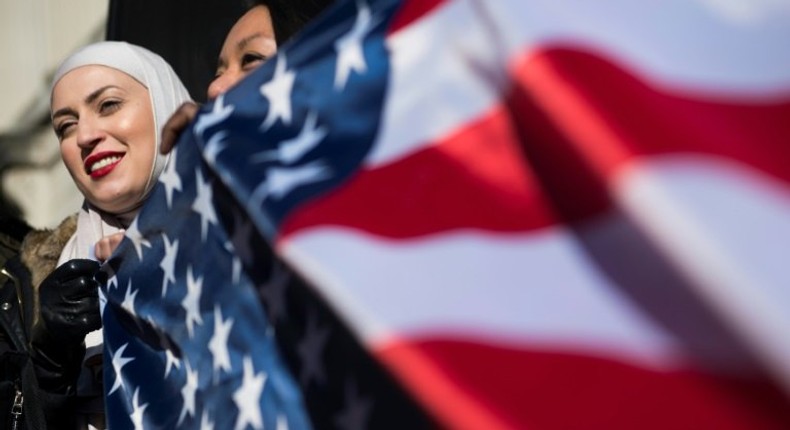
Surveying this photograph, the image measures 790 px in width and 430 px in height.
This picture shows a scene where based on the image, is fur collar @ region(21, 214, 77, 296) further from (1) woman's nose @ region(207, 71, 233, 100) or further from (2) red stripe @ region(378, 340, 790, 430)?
(2) red stripe @ region(378, 340, 790, 430)

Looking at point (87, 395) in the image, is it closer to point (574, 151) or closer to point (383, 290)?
point (383, 290)

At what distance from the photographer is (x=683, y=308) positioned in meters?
1.39

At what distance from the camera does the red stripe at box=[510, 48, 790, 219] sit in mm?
1428

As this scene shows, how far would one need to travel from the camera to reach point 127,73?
3.18 m

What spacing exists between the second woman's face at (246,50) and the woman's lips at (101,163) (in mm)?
287

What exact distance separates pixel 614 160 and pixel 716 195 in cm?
13

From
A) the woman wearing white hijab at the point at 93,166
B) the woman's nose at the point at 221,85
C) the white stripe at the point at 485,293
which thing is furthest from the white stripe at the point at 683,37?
the woman wearing white hijab at the point at 93,166

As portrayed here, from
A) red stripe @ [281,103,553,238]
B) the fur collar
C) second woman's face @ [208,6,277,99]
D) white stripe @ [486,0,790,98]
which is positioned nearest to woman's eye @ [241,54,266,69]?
second woman's face @ [208,6,277,99]

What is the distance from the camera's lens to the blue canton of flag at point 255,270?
1938 millimetres

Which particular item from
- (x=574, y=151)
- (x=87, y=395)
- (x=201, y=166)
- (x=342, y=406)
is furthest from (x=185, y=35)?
(x=574, y=151)

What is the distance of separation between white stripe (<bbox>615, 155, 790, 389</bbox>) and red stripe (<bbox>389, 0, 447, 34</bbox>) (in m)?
0.65

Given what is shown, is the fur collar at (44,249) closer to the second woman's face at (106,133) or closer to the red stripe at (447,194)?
the second woman's face at (106,133)

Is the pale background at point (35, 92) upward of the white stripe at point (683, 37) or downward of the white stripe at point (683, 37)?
upward

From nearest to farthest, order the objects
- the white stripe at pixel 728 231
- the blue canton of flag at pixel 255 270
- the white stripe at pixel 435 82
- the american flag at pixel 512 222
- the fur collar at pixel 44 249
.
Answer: the white stripe at pixel 728 231
the american flag at pixel 512 222
the white stripe at pixel 435 82
the blue canton of flag at pixel 255 270
the fur collar at pixel 44 249
